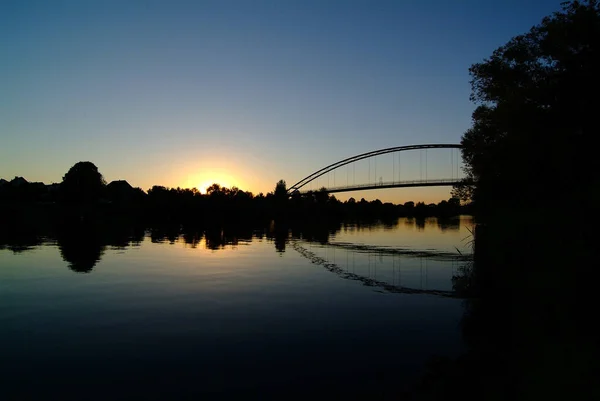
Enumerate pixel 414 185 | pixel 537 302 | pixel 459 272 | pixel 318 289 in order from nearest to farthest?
pixel 537 302 < pixel 318 289 < pixel 459 272 < pixel 414 185

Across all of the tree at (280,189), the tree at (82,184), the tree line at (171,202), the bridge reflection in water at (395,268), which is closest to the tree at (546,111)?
the bridge reflection in water at (395,268)

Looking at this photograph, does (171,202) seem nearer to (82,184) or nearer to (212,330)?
(82,184)

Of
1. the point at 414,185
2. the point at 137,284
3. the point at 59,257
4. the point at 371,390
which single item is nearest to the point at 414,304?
the point at 371,390

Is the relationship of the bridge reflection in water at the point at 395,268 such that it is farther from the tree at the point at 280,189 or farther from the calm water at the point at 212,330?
the tree at the point at 280,189

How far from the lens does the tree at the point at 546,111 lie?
19844 mm

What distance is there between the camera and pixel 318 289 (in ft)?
68.0

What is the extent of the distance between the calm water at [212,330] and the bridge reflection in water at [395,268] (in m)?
0.29

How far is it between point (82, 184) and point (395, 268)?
113 metres

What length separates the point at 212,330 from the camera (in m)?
13.4

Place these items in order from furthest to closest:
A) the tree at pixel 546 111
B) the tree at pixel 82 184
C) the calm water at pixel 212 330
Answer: the tree at pixel 82 184
the tree at pixel 546 111
the calm water at pixel 212 330

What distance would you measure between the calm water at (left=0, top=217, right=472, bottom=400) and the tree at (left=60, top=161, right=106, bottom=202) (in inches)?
4099

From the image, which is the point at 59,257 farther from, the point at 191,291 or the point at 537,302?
the point at 537,302

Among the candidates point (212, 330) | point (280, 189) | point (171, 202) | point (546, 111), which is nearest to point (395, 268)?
point (546, 111)

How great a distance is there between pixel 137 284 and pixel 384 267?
52.1ft
